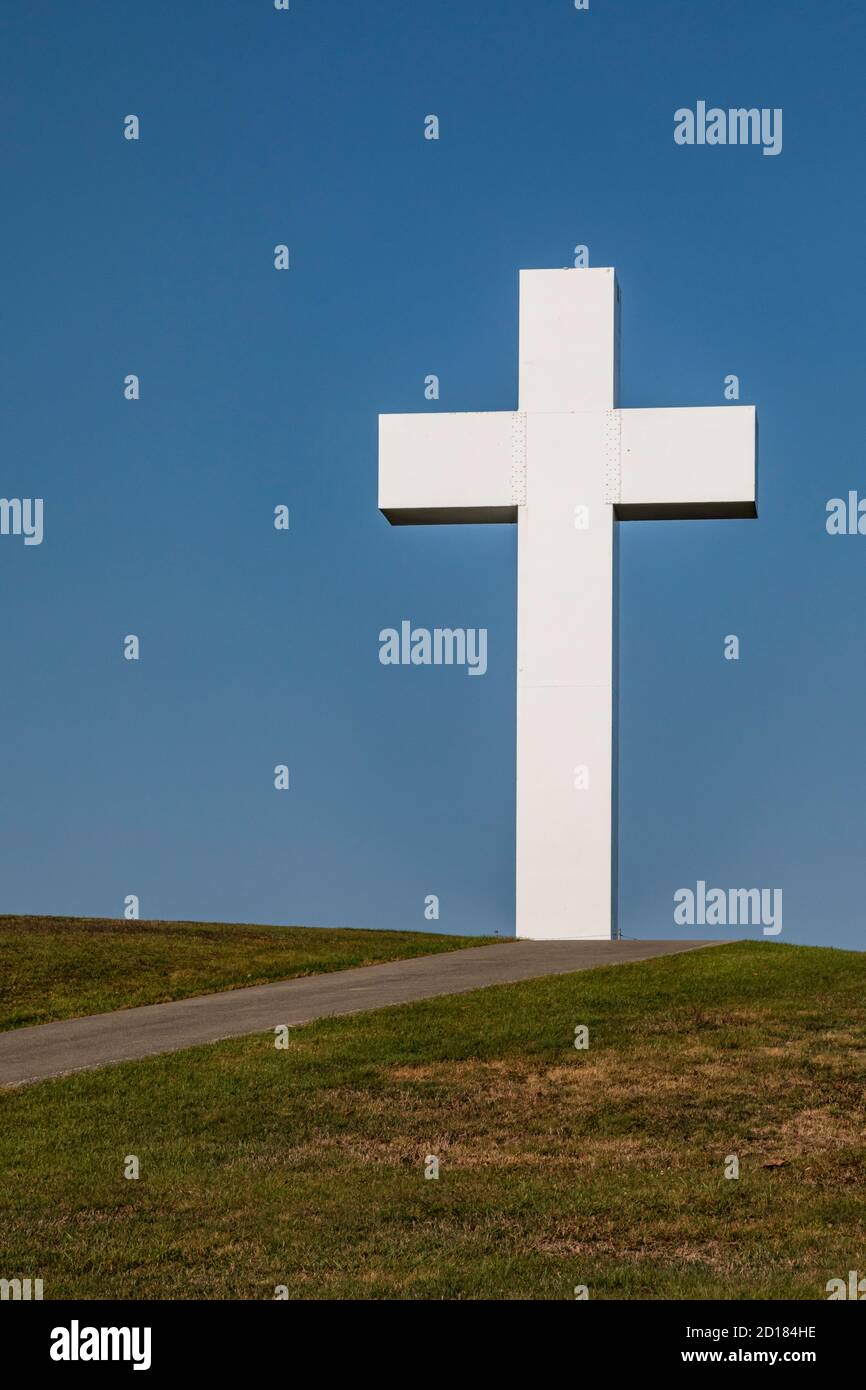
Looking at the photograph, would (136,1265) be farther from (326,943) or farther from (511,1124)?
(326,943)

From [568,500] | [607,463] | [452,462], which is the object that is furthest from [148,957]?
[607,463]

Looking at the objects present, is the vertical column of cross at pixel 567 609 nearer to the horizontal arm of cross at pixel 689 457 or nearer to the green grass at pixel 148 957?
the horizontal arm of cross at pixel 689 457

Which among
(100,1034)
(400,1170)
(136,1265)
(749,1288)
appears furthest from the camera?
(100,1034)

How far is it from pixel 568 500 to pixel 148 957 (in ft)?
26.0

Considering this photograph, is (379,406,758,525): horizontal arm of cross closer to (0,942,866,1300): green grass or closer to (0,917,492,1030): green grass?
(0,917,492,1030): green grass

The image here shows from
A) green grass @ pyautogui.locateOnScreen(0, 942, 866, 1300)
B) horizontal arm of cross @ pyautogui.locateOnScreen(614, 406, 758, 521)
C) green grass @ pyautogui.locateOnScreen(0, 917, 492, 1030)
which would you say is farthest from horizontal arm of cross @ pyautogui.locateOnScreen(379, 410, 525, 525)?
green grass @ pyautogui.locateOnScreen(0, 942, 866, 1300)

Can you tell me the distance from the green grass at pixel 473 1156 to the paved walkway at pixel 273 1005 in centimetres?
69

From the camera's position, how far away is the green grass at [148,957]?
17.1 meters

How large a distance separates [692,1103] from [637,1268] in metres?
3.18

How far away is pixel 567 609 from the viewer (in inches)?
825

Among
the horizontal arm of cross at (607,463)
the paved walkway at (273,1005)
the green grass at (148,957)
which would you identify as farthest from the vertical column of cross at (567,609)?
the green grass at (148,957)
